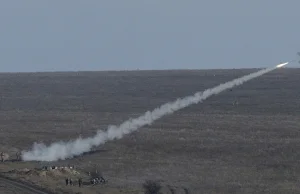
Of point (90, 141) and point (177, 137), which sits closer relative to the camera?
point (90, 141)

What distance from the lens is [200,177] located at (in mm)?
69625

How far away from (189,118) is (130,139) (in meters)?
26.5

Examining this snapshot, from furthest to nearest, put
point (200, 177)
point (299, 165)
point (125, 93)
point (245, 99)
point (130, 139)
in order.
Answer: point (125, 93) → point (245, 99) → point (130, 139) → point (299, 165) → point (200, 177)

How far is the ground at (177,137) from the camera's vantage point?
67938 mm

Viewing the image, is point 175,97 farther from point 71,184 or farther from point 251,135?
point 71,184

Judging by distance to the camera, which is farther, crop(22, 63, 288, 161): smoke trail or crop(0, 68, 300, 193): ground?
crop(22, 63, 288, 161): smoke trail

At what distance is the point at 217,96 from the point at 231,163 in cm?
7632

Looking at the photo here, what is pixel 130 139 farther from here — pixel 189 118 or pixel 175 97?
pixel 175 97

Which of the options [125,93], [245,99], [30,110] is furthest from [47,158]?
[125,93]

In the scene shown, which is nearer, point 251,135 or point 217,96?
point 251,135

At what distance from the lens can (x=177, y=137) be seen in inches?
3767

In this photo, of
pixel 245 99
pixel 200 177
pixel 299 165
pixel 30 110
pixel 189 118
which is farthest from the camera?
pixel 245 99

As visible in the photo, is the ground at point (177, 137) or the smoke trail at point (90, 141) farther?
the smoke trail at point (90, 141)

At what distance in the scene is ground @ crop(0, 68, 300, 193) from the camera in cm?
6794
